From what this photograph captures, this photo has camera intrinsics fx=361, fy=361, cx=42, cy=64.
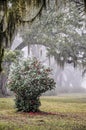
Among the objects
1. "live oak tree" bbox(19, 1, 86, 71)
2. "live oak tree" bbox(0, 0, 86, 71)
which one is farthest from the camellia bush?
"live oak tree" bbox(19, 1, 86, 71)

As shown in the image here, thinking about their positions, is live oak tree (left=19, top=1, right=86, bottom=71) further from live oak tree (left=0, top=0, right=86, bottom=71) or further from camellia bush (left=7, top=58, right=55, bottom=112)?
live oak tree (left=0, top=0, right=86, bottom=71)

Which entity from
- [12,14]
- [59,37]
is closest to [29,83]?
[12,14]

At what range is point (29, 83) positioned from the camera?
1745cm

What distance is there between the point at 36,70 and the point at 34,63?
1.54ft

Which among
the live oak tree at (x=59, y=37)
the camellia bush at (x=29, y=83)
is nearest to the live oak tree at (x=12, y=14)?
the camellia bush at (x=29, y=83)

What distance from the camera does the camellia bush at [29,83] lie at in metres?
17.5

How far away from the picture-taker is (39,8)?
44.9 feet

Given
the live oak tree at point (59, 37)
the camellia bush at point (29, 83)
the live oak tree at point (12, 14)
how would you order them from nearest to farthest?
the live oak tree at point (12, 14) < the camellia bush at point (29, 83) < the live oak tree at point (59, 37)

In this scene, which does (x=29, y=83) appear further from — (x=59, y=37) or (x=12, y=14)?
(x=59, y=37)

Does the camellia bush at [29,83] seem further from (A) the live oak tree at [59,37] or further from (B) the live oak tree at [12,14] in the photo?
(A) the live oak tree at [59,37]

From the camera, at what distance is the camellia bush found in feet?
57.3

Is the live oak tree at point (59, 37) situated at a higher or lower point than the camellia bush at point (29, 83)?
higher

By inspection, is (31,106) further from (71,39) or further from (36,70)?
(71,39)

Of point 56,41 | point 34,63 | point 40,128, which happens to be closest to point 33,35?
point 56,41
